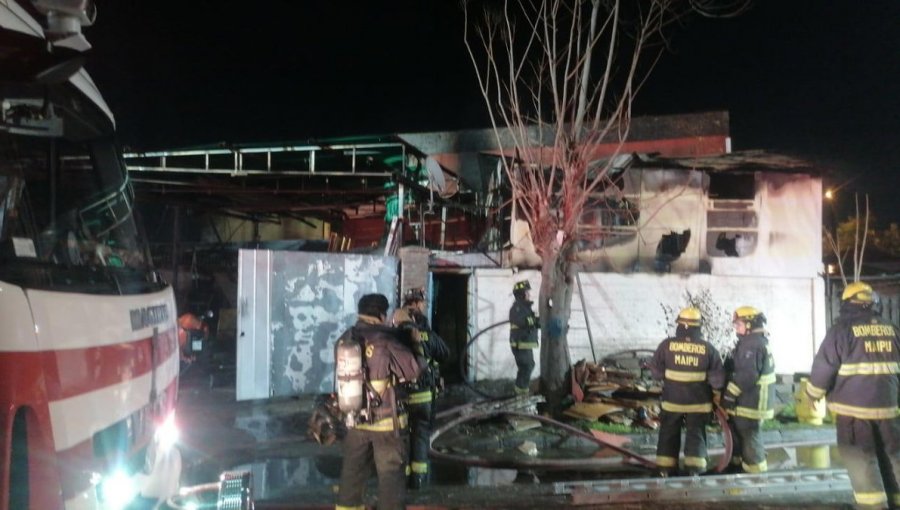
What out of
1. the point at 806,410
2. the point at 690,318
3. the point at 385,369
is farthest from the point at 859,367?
the point at 806,410

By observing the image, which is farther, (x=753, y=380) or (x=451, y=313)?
(x=451, y=313)

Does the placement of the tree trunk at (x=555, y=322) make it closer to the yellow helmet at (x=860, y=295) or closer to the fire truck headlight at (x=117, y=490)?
the yellow helmet at (x=860, y=295)

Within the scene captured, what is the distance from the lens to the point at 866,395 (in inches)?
211

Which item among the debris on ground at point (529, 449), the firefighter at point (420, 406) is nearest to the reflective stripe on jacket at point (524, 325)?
the debris on ground at point (529, 449)

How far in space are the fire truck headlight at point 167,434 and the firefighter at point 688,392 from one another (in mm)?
4703

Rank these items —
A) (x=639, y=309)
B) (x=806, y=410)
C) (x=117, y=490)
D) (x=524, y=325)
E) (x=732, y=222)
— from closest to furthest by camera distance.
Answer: (x=117, y=490) < (x=806, y=410) < (x=524, y=325) < (x=639, y=309) < (x=732, y=222)

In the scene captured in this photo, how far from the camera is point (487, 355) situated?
12.1 meters

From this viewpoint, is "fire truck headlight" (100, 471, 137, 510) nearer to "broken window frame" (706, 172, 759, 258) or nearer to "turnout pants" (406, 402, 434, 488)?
"turnout pants" (406, 402, 434, 488)

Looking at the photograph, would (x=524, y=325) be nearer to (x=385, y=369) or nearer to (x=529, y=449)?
(x=529, y=449)

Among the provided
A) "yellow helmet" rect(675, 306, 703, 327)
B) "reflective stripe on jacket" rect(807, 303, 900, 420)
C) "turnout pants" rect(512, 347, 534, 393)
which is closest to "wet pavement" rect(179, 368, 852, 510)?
"reflective stripe on jacket" rect(807, 303, 900, 420)

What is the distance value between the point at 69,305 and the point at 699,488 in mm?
5583

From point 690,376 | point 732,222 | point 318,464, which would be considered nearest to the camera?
point 690,376

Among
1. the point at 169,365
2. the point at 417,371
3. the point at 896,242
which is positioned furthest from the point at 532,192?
the point at 896,242

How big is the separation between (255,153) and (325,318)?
346 centimetres
